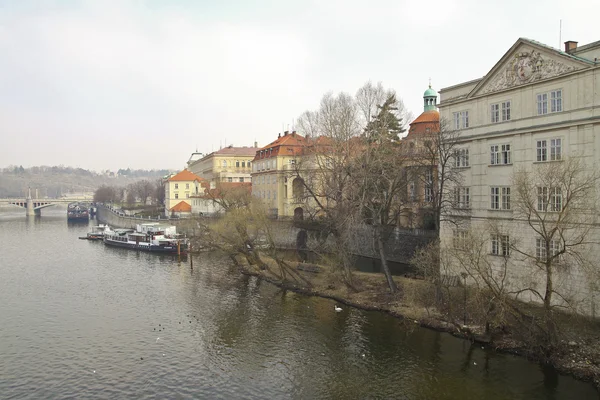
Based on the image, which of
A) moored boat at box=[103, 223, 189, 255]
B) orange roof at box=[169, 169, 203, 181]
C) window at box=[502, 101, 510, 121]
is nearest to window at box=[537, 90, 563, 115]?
window at box=[502, 101, 510, 121]

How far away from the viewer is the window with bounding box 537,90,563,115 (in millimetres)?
20141

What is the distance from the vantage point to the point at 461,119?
82.9 feet

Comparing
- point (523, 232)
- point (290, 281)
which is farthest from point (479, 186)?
point (290, 281)

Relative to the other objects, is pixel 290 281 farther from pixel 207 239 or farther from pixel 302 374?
pixel 302 374

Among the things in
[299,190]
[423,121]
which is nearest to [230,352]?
[299,190]

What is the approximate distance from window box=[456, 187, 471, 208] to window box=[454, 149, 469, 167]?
4.47ft

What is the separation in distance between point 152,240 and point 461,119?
120 feet

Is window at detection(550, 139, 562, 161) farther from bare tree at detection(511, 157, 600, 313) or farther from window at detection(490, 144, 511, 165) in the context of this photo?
window at detection(490, 144, 511, 165)

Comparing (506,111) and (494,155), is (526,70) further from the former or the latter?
(494,155)

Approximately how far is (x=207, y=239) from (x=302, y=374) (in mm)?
21744

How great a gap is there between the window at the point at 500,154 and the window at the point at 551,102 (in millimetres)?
2393

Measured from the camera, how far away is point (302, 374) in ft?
55.3

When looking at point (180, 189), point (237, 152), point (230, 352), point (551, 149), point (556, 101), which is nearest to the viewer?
point (230, 352)

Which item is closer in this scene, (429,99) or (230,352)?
(230,352)
